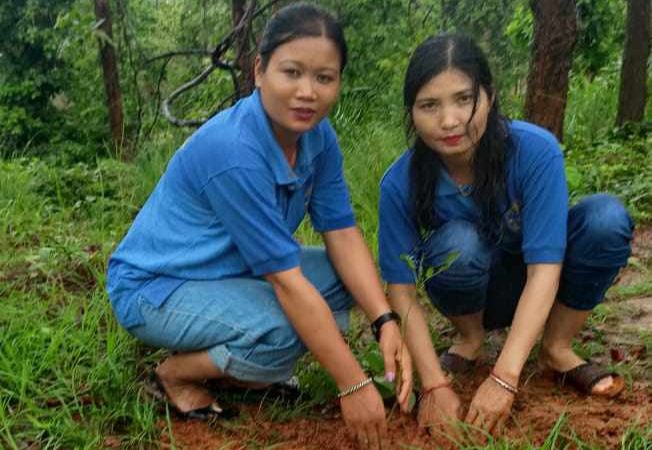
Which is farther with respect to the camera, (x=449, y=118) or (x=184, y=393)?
(x=184, y=393)

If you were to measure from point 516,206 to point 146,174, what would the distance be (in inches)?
112

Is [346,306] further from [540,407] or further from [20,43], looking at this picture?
[20,43]

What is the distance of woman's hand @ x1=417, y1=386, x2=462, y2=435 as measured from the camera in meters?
1.87

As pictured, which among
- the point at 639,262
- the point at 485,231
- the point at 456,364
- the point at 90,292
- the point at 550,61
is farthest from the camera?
the point at 550,61

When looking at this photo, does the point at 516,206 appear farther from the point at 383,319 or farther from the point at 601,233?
the point at 383,319

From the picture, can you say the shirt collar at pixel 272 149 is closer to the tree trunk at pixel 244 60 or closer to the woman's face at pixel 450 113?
the woman's face at pixel 450 113

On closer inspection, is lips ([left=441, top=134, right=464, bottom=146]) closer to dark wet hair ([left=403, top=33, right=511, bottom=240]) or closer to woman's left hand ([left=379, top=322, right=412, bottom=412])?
dark wet hair ([left=403, top=33, right=511, bottom=240])

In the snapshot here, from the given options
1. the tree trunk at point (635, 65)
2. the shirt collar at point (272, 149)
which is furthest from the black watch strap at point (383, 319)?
the tree trunk at point (635, 65)

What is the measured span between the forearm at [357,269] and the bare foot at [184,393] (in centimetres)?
50

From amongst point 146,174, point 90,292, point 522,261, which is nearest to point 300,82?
point 522,261

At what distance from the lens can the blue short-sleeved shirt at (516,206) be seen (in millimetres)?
1903

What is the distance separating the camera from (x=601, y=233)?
196 centimetres

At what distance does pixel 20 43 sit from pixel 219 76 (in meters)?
9.22

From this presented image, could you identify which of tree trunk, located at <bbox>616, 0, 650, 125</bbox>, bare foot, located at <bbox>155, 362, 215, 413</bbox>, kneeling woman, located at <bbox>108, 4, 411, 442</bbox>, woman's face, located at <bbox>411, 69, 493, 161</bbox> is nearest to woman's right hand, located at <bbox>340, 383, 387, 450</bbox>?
kneeling woman, located at <bbox>108, 4, 411, 442</bbox>
